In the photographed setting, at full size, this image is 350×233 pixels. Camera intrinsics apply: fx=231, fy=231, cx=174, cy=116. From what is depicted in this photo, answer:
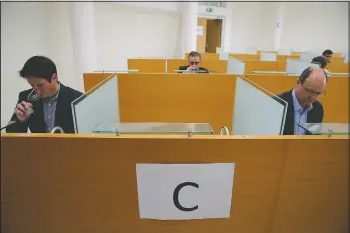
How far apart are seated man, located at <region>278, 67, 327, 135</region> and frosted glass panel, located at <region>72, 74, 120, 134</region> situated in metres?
1.11

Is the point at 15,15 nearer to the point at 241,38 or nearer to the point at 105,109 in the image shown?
the point at 105,109

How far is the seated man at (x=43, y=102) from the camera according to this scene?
1.21 m

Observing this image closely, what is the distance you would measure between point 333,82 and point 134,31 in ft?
13.9

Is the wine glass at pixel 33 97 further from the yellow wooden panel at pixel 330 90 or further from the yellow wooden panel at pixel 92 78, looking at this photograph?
the yellow wooden panel at pixel 330 90

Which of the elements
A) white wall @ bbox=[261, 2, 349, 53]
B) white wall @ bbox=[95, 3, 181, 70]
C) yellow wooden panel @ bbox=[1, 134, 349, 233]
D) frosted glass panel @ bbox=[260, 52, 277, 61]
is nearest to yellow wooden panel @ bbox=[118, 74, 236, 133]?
yellow wooden panel @ bbox=[1, 134, 349, 233]

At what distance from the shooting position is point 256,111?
1.51 m

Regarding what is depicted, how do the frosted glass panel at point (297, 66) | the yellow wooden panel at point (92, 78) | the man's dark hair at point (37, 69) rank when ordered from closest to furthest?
the man's dark hair at point (37, 69) < the yellow wooden panel at point (92, 78) < the frosted glass panel at point (297, 66)

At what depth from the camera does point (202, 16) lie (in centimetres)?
723

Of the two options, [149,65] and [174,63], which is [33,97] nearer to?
[149,65]

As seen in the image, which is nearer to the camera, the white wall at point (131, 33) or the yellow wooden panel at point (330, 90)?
the yellow wooden panel at point (330, 90)

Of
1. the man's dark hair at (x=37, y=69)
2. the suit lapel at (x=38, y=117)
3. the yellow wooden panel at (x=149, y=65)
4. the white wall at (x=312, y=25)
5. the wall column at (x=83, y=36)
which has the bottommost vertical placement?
the suit lapel at (x=38, y=117)

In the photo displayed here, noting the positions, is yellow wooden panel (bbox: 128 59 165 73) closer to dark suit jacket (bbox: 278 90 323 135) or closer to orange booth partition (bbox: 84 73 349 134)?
orange booth partition (bbox: 84 73 349 134)

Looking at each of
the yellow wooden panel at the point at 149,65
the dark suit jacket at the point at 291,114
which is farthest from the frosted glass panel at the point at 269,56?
the dark suit jacket at the point at 291,114

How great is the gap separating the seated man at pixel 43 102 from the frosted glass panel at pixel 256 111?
1.10 m
